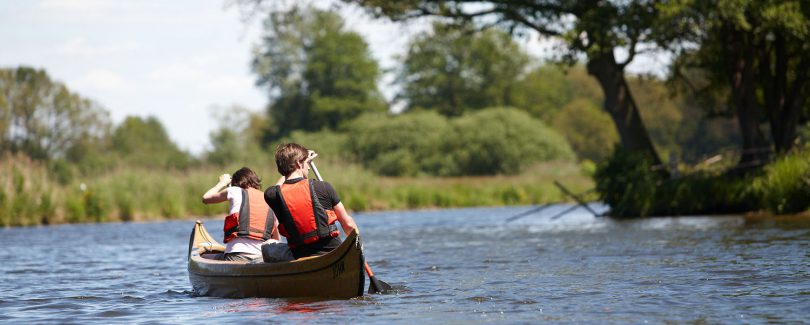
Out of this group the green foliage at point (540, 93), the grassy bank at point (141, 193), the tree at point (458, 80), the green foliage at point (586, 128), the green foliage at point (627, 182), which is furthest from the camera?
the green foliage at point (540, 93)

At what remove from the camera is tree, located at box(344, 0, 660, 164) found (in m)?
23.8

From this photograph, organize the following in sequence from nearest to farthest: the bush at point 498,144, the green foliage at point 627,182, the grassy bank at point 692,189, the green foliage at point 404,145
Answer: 1. the grassy bank at point 692,189
2. the green foliage at point 627,182
3. the bush at point 498,144
4. the green foliage at point 404,145

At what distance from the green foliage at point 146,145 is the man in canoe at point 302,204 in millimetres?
47382

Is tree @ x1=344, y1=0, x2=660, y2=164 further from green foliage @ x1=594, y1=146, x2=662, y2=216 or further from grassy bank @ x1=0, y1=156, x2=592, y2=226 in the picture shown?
grassy bank @ x1=0, y1=156, x2=592, y2=226

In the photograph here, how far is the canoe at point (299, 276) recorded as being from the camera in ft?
32.2


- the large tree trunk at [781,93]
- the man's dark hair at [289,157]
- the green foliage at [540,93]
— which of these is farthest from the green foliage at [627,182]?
the green foliage at [540,93]

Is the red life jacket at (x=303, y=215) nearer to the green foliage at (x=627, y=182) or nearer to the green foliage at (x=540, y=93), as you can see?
the green foliage at (x=627, y=182)

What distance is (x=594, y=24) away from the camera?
23469mm

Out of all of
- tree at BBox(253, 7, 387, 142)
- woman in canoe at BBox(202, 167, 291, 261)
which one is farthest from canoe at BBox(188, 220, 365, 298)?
tree at BBox(253, 7, 387, 142)

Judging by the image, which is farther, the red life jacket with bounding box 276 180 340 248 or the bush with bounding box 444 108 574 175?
the bush with bounding box 444 108 574 175

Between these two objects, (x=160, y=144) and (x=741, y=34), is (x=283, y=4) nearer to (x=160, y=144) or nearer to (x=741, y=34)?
(x=741, y=34)

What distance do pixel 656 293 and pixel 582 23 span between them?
1448cm

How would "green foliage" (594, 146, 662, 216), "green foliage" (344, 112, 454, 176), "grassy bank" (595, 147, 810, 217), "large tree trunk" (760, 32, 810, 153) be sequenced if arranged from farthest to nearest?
"green foliage" (344, 112, 454, 176) → "large tree trunk" (760, 32, 810, 153) → "green foliage" (594, 146, 662, 216) → "grassy bank" (595, 147, 810, 217)

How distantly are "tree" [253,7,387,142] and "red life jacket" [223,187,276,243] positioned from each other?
204ft
